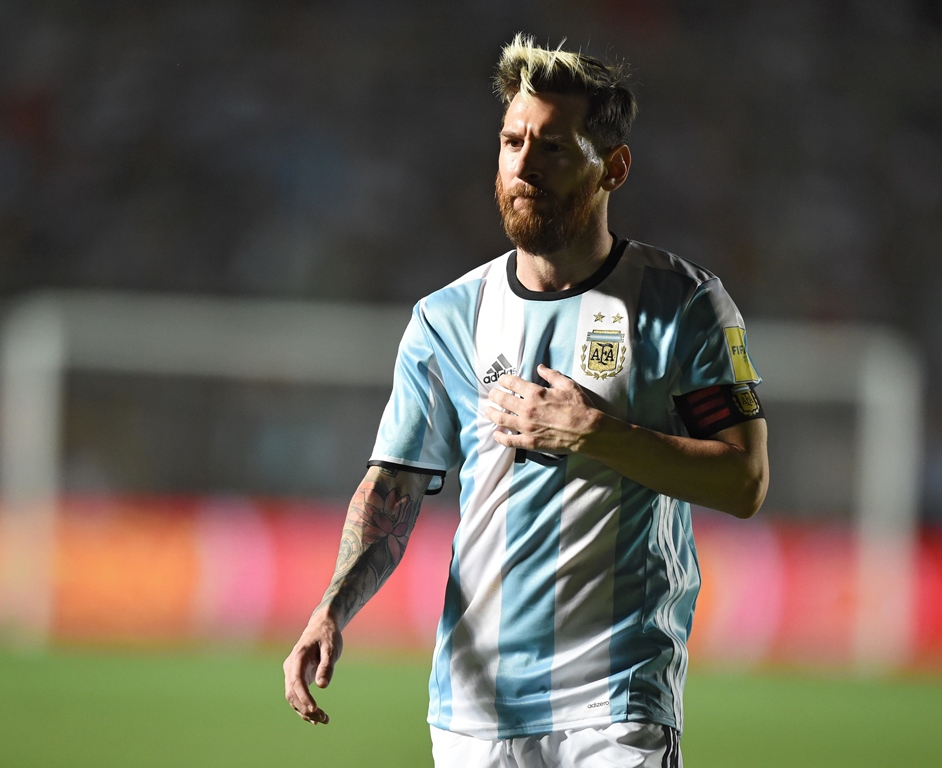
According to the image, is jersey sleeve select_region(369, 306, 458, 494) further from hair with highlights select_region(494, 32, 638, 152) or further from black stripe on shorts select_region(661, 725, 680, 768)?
black stripe on shorts select_region(661, 725, 680, 768)

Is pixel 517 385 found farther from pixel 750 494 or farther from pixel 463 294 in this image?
pixel 750 494

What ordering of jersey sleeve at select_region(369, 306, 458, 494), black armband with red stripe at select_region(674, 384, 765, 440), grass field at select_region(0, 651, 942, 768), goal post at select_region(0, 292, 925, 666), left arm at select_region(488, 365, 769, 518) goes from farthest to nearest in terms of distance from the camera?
goal post at select_region(0, 292, 925, 666)
grass field at select_region(0, 651, 942, 768)
jersey sleeve at select_region(369, 306, 458, 494)
black armband with red stripe at select_region(674, 384, 765, 440)
left arm at select_region(488, 365, 769, 518)

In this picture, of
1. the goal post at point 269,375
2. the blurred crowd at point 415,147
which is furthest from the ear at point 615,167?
the blurred crowd at point 415,147

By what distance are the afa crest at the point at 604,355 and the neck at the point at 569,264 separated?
0.16 metres

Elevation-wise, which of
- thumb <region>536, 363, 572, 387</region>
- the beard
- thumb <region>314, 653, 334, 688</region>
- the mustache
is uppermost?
the mustache

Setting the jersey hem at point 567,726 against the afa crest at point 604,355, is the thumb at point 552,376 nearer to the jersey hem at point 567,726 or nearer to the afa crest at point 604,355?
the afa crest at point 604,355

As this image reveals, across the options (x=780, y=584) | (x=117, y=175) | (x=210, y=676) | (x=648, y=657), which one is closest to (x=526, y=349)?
(x=648, y=657)

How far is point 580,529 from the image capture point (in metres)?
2.66

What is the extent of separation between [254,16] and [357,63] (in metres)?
1.34

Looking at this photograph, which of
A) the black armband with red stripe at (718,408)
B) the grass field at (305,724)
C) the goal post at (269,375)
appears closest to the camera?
the black armband with red stripe at (718,408)

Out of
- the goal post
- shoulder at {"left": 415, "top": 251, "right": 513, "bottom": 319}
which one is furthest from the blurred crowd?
shoulder at {"left": 415, "top": 251, "right": 513, "bottom": 319}

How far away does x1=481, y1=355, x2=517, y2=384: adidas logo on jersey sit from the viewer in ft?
9.07

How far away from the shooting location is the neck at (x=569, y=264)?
2793 millimetres

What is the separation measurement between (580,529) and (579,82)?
38.2 inches
